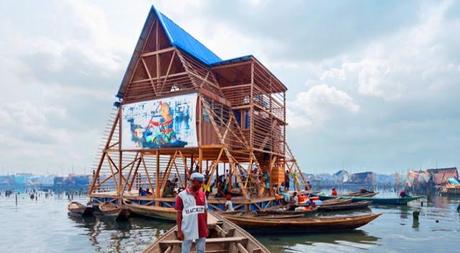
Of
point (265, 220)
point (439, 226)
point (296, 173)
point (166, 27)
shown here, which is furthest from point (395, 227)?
point (166, 27)

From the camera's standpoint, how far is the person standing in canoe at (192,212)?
19.4 feet

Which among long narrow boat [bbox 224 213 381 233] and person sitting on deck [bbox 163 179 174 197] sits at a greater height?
person sitting on deck [bbox 163 179 174 197]

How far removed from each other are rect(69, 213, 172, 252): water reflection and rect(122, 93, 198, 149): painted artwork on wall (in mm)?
4917

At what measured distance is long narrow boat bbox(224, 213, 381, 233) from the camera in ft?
47.9

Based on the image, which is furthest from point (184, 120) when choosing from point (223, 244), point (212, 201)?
point (223, 244)

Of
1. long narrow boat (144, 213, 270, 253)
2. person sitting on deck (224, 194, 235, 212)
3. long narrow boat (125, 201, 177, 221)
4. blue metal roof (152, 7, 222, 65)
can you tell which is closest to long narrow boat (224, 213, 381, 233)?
person sitting on deck (224, 194, 235, 212)

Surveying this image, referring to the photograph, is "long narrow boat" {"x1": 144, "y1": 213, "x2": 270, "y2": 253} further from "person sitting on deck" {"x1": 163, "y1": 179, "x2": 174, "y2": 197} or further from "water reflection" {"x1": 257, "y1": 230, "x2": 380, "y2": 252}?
"person sitting on deck" {"x1": 163, "y1": 179, "x2": 174, "y2": 197}

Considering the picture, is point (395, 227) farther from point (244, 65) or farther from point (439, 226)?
point (244, 65)

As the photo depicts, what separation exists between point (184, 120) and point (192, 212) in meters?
15.4

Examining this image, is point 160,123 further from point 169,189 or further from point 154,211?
point 154,211

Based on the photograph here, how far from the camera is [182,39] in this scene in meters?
24.2

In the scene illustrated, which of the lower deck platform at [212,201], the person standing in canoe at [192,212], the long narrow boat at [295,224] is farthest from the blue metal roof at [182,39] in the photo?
the person standing in canoe at [192,212]

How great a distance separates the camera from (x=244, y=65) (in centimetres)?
2364

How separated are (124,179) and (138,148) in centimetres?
320
